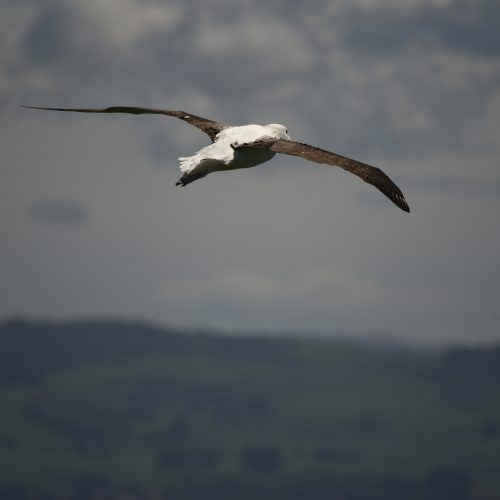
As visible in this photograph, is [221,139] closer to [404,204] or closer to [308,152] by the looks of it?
[308,152]

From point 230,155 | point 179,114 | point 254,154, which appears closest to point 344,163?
point 254,154

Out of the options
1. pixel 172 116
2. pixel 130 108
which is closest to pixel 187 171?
pixel 130 108

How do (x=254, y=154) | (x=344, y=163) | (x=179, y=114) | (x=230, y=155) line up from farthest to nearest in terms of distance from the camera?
(x=179, y=114) < (x=254, y=154) < (x=230, y=155) < (x=344, y=163)

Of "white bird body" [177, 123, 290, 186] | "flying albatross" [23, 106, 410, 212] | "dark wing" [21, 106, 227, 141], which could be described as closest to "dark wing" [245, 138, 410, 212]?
"flying albatross" [23, 106, 410, 212]

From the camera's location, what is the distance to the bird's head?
89.6ft

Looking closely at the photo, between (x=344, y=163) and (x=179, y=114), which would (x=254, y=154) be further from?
(x=179, y=114)

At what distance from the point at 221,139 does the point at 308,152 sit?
2914 mm

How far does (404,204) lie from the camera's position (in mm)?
23844

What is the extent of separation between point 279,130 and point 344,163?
3289 mm

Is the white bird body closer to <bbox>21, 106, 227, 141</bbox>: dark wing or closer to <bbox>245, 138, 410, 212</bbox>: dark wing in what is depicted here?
<bbox>245, 138, 410, 212</bbox>: dark wing

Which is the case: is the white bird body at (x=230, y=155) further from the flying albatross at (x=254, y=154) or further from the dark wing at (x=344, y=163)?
the dark wing at (x=344, y=163)

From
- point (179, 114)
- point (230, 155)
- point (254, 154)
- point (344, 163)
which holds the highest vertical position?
point (179, 114)

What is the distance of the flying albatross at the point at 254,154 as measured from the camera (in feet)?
81.1

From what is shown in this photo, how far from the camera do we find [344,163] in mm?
25031
